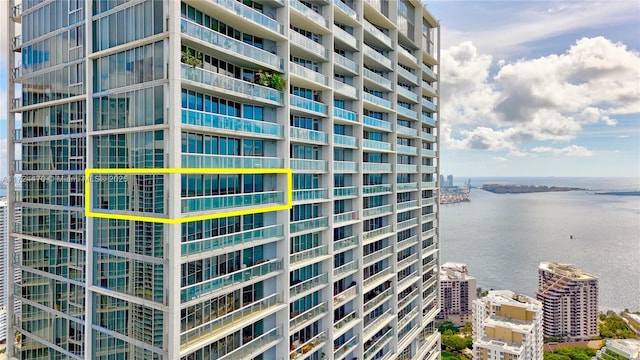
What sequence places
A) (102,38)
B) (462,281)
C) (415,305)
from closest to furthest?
(102,38), (415,305), (462,281)

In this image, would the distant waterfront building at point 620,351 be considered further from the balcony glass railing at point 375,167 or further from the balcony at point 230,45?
the balcony at point 230,45

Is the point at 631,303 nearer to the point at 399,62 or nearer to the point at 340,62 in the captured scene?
the point at 399,62

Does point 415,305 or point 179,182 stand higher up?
point 179,182

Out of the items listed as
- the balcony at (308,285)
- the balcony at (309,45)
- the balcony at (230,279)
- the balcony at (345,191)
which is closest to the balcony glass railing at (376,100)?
the balcony at (309,45)

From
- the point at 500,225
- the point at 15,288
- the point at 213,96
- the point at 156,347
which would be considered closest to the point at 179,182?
the point at 213,96

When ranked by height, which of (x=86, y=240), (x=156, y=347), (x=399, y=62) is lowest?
(x=156, y=347)

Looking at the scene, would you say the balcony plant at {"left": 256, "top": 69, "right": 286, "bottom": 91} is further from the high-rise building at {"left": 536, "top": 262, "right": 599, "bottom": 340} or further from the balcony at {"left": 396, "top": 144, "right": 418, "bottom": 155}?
the high-rise building at {"left": 536, "top": 262, "right": 599, "bottom": 340}

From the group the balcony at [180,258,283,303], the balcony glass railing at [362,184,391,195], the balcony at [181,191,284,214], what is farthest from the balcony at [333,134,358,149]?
the balcony at [180,258,283,303]
